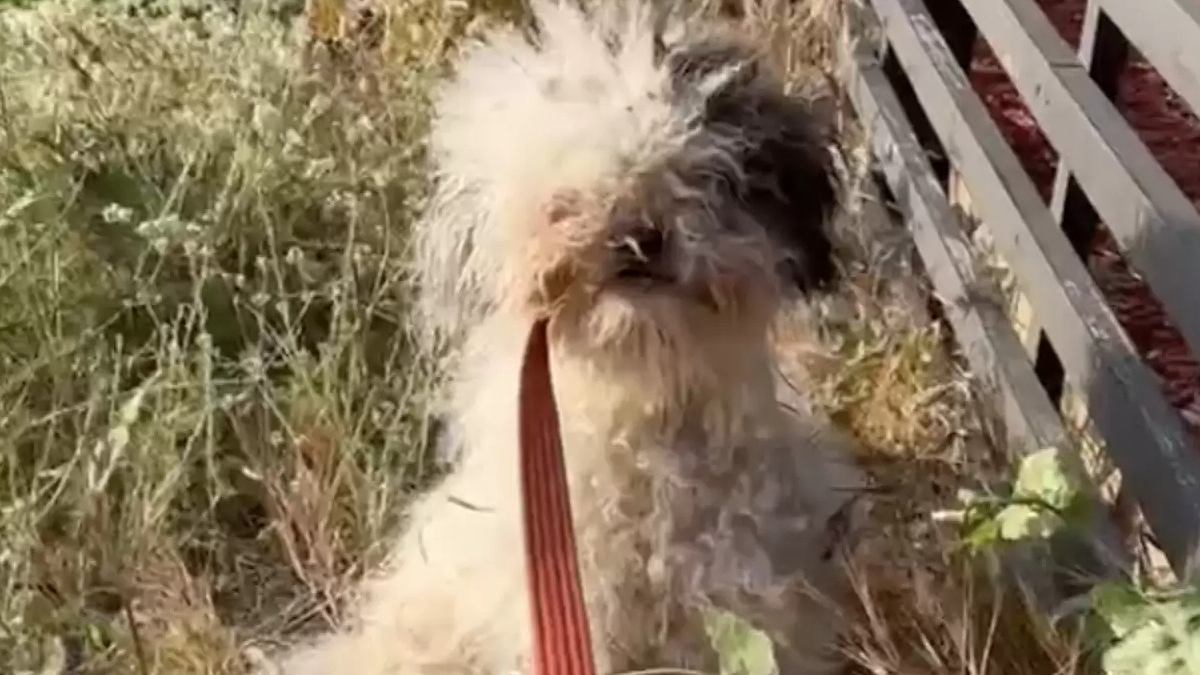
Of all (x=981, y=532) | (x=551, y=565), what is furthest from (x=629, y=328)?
(x=981, y=532)

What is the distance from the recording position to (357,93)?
11.6 ft

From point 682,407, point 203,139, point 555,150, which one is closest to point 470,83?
point 555,150

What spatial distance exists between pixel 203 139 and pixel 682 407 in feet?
4.84

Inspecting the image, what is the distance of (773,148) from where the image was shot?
1.98m

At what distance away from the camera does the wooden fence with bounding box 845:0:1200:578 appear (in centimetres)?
213

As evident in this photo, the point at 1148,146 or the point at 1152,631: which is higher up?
the point at 1148,146

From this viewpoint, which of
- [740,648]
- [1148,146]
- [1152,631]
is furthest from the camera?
[1148,146]

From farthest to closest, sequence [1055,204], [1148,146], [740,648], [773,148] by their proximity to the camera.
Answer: [1148,146]
[1055,204]
[773,148]
[740,648]

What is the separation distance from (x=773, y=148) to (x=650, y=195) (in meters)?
0.20

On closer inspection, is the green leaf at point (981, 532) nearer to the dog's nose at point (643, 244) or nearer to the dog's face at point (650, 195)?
the dog's face at point (650, 195)

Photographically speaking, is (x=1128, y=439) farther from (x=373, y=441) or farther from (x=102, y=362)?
(x=102, y=362)

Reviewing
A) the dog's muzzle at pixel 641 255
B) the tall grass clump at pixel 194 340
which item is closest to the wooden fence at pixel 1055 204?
the dog's muzzle at pixel 641 255

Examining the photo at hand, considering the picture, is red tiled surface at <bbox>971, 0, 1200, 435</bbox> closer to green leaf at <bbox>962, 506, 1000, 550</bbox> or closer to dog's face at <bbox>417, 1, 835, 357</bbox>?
green leaf at <bbox>962, 506, 1000, 550</bbox>

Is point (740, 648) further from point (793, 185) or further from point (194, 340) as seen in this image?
point (194, 340)
